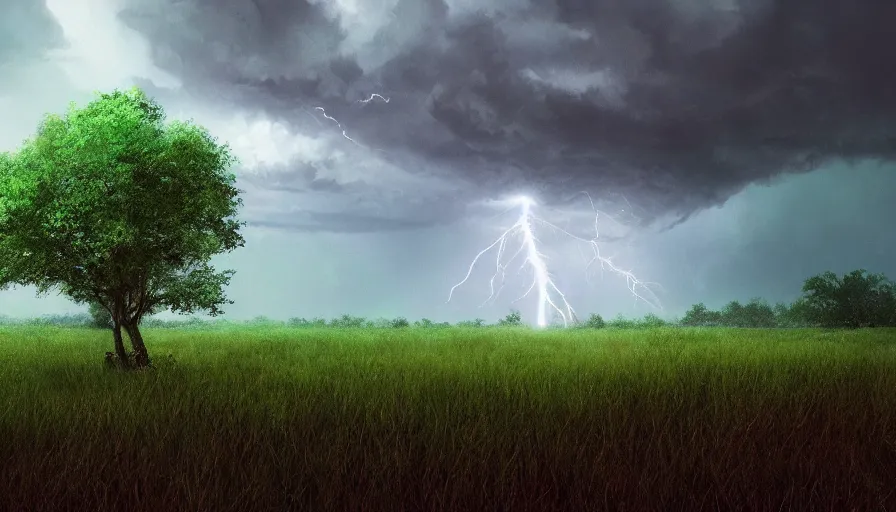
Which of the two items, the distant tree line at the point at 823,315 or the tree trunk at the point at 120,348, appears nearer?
the tree trunk at the point at 120,348

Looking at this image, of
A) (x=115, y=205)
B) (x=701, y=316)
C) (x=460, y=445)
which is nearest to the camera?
(x=460, y=445)

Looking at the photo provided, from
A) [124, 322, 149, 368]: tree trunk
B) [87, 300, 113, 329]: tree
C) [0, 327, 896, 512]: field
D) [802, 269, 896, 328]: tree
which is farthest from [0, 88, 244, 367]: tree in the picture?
[802, 269, 896, 328]: tree

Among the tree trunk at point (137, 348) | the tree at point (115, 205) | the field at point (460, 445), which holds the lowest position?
the field at point (460, 445)

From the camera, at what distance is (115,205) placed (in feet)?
43.3

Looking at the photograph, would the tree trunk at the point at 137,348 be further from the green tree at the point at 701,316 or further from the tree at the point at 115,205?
the green tree at the point at 701,316

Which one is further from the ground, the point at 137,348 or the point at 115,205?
the point at 115,205

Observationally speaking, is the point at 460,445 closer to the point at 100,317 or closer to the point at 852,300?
the point at 100,317

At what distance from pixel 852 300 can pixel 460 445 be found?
54.9 meters

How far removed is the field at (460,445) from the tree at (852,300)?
44280 mm

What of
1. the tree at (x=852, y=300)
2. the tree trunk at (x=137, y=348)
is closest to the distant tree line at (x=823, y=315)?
the tree at (x=852, y=300)

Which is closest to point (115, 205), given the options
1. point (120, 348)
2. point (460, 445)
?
point (120, 348)

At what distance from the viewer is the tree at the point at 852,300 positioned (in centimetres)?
4719

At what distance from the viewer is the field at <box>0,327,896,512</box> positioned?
435cm

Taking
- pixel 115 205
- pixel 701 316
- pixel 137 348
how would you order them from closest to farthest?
1. pixel 115 205
2. pixel 137 348
3. pixel 701 316
